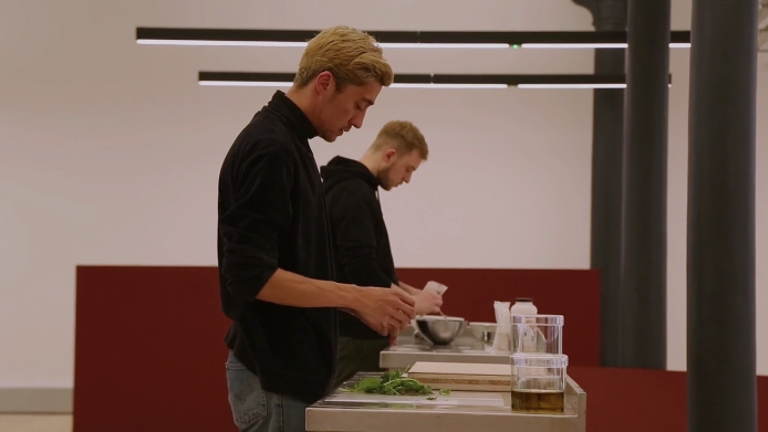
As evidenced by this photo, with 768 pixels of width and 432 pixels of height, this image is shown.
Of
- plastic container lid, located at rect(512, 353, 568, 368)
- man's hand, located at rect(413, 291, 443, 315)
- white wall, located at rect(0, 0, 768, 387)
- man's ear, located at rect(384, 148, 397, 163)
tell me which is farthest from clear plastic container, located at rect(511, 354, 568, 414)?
white wall, located at rect(0, 0, 768, 387)

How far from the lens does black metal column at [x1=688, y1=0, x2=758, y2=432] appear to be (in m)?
4.18

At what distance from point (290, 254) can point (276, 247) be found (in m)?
0.09

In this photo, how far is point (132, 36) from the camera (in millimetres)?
9031

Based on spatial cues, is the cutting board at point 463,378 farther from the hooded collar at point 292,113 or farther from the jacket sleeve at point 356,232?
the jacket sleeve at point 356,232

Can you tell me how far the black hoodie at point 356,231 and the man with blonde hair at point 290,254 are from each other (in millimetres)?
1210

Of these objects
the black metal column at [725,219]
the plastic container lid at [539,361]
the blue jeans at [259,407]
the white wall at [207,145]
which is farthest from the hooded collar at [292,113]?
the white wall at [207,145]

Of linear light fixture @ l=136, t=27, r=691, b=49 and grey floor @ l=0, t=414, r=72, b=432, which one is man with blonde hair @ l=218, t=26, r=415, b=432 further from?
grey floor @ l=0, t=414, r=72, b=432

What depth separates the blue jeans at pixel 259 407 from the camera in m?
1.97

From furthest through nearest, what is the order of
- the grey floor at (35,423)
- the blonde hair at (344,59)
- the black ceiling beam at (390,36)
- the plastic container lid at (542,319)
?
the grey floor at (35,423) < the black ceiling beam at (390,36) < the plastic container lid at (542,319) < the blonde hair at (344,59)

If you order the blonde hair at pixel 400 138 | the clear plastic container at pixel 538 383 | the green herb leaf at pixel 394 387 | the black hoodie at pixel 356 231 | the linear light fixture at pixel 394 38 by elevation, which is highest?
the linear light fixture at pixel 394 38

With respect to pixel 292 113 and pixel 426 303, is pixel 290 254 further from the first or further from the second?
pixel 426 303

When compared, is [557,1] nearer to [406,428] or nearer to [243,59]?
[243,59]

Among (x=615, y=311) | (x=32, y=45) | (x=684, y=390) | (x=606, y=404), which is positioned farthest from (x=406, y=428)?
(x=32, y=45)

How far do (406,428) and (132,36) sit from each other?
779 cm
